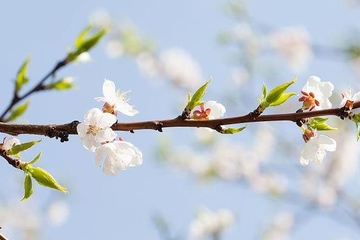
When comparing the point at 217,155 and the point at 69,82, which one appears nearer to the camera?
the point at 69,82

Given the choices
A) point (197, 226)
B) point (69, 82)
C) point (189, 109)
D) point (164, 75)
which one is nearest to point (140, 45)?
point (164, 75)

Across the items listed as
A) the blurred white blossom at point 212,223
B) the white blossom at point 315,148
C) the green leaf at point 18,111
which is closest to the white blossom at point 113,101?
the white blossom at point 315,148

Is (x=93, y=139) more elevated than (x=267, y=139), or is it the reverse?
(x=267, y=139)

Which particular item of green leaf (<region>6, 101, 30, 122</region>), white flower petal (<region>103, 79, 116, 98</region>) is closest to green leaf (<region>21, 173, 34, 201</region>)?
white flower petal (<region>103, 79, 116, 98</region>)

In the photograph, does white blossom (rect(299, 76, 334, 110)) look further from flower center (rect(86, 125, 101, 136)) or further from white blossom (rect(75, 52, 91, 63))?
white blossom (rect(75, 52, 91, 63))

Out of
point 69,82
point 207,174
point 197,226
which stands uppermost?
point 207,174

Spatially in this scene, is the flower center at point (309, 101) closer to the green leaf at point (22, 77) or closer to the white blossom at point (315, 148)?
the white blossom at point (315, 148)

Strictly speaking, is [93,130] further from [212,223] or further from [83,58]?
[212,223]

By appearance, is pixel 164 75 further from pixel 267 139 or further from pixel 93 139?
pixel 93 139
